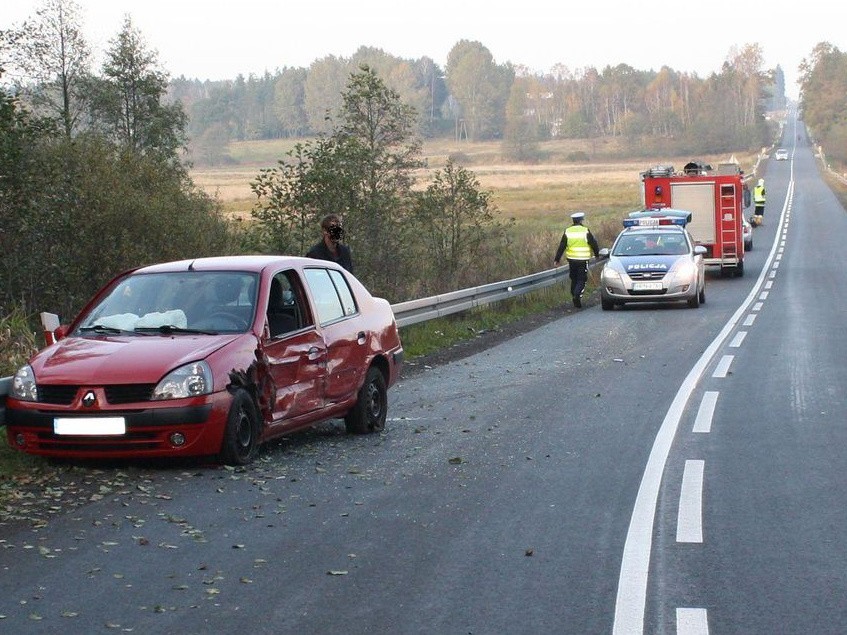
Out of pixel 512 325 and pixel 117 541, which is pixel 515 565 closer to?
pixel 117 541

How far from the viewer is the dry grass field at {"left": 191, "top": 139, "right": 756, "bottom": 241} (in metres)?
68.2

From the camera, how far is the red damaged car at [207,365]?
7691 mm

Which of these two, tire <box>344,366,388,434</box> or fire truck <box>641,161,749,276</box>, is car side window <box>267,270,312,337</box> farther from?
fire truck <box>641,161,749,276</box>

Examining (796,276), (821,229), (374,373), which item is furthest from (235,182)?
(374,373)

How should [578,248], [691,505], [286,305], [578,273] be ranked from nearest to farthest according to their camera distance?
[691,505], [286,305], [578,248], [578,273]

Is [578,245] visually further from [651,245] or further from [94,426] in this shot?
[94,426]

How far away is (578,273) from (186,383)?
55.2ft

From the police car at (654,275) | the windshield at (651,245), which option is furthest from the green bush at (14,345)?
the windshield at (651,245)

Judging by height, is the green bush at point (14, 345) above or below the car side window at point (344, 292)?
below

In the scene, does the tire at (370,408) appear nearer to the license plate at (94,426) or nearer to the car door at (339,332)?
the car door at (339,332)

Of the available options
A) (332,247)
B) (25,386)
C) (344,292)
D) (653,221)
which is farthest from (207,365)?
(653,221)

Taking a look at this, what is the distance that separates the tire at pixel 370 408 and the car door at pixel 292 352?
582 millimetres

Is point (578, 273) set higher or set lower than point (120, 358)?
lower

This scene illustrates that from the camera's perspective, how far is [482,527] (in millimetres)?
6348
